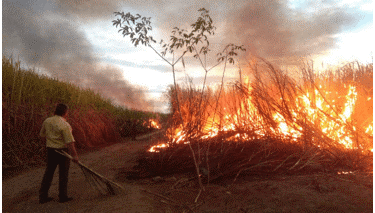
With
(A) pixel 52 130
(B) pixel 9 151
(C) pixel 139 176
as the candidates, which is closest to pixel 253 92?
(C) pixel 139 176

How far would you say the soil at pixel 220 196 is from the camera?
4.50m

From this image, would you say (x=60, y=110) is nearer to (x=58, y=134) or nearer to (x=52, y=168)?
(x=58, y=134)

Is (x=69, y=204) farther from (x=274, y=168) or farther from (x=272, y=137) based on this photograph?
(x=272, y=137)

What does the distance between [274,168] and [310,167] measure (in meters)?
0.77

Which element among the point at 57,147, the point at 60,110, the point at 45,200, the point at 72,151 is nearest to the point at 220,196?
the point at 72,151

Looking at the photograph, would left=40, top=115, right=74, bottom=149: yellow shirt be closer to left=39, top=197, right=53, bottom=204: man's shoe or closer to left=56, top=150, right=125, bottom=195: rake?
left=56, top=150, right=125, bottom=195: rake

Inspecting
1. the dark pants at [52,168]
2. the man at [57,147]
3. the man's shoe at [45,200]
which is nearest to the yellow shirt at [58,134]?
the man at [57,147]

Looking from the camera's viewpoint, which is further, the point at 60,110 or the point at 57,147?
the point at 60,110

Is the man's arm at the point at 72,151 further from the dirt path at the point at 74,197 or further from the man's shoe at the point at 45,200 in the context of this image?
the man's shoe at the point at 45,200

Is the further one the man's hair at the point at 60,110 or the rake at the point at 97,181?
the man's hair at the point at 60,110

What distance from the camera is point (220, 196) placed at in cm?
511

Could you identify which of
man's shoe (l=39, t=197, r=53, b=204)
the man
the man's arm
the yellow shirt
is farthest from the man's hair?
man's shoe (l=39, t=197, r=53, b=204)

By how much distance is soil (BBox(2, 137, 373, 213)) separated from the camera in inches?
177

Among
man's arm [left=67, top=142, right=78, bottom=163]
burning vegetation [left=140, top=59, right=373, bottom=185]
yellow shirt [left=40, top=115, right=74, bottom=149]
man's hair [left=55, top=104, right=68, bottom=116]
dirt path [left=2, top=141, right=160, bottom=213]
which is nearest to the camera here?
dirt path [left=2, top=141, right=160, bottom=213]
